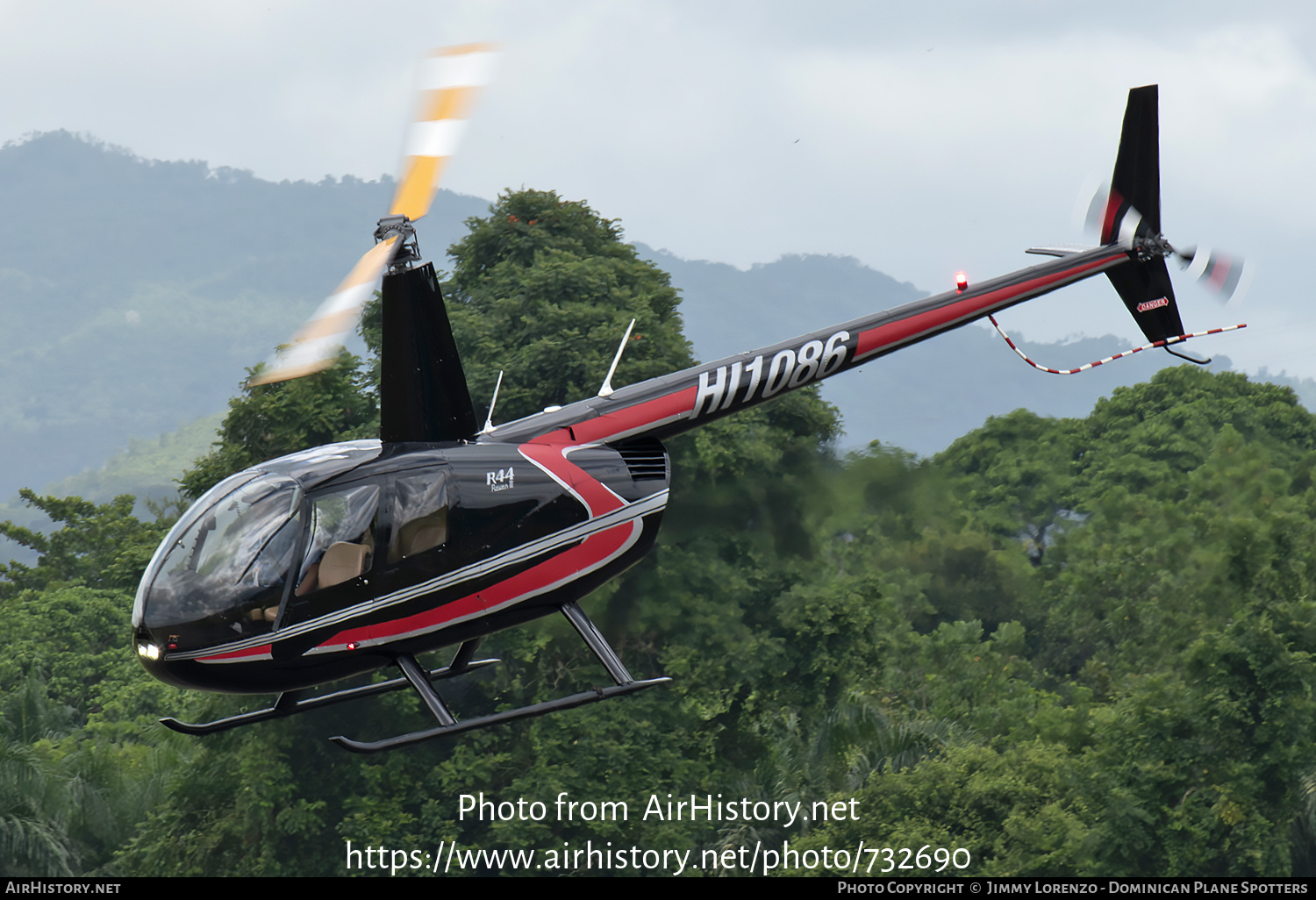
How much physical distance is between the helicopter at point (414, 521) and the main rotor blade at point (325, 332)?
0.01 m

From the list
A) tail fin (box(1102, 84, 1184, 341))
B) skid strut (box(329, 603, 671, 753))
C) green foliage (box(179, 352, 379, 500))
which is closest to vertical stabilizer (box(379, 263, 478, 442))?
skid strut (box(329, 603, 671, 753))

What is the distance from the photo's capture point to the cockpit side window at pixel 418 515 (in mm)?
9656

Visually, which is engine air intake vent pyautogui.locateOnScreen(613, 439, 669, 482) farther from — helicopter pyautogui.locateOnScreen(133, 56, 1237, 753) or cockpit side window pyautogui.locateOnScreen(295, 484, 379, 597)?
cockpit side window pyautogui.locateOnScreen(295, 484, 379, 597)

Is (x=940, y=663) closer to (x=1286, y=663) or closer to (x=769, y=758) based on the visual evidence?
(x=769, y=758)

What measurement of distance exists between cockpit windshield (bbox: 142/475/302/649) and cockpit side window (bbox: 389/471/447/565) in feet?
2.25

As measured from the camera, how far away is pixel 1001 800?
22.3 metres

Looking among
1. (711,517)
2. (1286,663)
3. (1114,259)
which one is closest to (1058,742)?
(1286,663)

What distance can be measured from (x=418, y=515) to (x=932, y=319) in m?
5.16

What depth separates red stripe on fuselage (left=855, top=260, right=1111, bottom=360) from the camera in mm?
12133

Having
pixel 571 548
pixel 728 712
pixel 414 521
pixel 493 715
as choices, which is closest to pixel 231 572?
pixel 414 521

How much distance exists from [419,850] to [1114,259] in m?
15.2

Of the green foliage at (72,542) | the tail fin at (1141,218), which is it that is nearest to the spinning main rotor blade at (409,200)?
the tail fin at (1141,218)

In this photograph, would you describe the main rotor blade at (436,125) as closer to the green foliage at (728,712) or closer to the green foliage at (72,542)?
the green foliage at (728,712)

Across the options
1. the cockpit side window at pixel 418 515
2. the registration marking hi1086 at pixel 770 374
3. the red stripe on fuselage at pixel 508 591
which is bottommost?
the red stripe on fuselage at pixel 508 591
